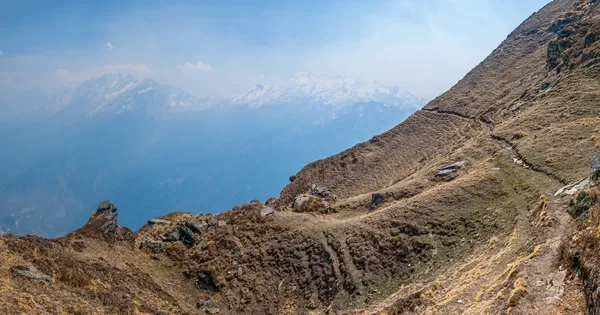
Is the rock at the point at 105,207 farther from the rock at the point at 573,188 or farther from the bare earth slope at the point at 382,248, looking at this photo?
the rock at the point at 573,188

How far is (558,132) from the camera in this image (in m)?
42.1

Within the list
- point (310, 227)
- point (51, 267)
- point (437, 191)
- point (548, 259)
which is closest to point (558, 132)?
point (437, 191)

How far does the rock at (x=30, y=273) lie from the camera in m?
22.4

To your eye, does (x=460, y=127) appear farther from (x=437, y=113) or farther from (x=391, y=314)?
(x=391, y=314)

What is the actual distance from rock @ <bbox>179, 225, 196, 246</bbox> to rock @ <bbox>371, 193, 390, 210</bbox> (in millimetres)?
23698

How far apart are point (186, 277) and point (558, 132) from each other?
4693 cm

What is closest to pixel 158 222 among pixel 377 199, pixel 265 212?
pixel 265 212

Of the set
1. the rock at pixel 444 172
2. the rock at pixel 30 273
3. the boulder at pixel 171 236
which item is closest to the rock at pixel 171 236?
the boulder at pixel 171 236

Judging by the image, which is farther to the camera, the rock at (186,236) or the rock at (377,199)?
the rock at (377,199)

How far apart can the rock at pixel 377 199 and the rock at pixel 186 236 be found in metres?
23.7

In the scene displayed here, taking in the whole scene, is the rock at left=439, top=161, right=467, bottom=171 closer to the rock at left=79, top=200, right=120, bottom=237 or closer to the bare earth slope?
the bare earth slope

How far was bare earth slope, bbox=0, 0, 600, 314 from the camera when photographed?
22.0 meters

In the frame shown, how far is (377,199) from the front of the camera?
4772cm

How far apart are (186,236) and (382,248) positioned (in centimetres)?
2387
